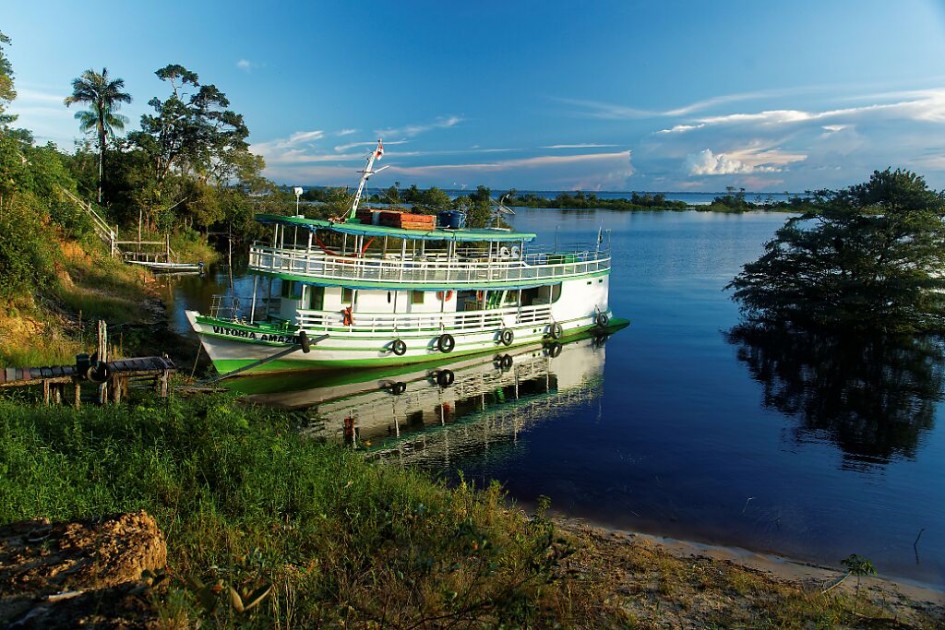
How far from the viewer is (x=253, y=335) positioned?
18.6 meters

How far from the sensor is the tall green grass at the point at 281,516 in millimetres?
5906

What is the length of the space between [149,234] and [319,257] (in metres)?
23.6

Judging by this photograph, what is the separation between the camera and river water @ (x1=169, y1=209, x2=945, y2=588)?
481 inches

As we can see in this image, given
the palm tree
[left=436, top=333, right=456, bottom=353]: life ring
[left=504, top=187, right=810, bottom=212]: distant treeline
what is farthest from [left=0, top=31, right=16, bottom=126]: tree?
[left=504, top=187, right=810, bottom=212]: distant treeline

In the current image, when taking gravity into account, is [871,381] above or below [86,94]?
below

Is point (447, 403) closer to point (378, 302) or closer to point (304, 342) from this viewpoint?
point (378, 302)

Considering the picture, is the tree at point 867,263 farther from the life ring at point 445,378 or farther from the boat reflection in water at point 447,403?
the life ring at point 445,378

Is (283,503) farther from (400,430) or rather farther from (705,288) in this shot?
(705,288)

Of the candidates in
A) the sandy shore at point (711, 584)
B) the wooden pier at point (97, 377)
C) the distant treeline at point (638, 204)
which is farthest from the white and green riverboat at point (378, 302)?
the distant treeline at point (638, 204)

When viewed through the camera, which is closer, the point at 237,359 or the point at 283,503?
the point at 283,503

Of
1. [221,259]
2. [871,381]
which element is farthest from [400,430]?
[221,259]

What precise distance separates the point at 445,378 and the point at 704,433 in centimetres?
866

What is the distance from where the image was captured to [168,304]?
2831cm

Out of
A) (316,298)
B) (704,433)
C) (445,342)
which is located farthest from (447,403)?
(704,433)
